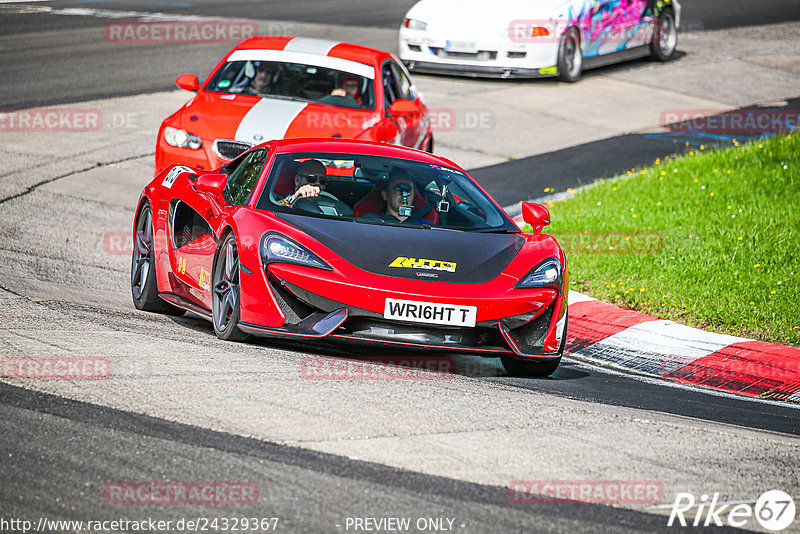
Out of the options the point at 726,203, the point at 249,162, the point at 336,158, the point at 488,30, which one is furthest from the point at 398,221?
the point at 488,30

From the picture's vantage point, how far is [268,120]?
10719mm

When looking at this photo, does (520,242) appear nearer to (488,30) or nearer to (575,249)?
(575,249)

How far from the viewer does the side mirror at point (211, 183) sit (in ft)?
23.9

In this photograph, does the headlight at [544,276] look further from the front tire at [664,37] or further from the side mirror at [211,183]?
the front tire at [664,37]

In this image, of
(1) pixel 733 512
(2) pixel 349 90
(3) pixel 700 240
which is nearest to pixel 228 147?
(2) pixel 349 90

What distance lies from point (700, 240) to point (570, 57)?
28.6ft

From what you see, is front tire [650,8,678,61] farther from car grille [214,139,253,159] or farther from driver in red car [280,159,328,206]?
driver in red car [280,159,328,206]

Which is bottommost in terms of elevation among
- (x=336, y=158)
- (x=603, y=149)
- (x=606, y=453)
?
(x=603, y=149)

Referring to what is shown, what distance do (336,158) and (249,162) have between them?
0.65 m

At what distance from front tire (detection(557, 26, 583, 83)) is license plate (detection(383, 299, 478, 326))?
41.5ft

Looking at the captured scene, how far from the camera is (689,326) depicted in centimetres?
Result: 849

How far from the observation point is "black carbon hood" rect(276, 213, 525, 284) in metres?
6.37

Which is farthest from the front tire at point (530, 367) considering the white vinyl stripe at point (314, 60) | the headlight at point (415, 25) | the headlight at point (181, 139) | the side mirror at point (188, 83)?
the headlight at point (415, 25)

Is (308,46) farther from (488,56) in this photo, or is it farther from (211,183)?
(488,56)
